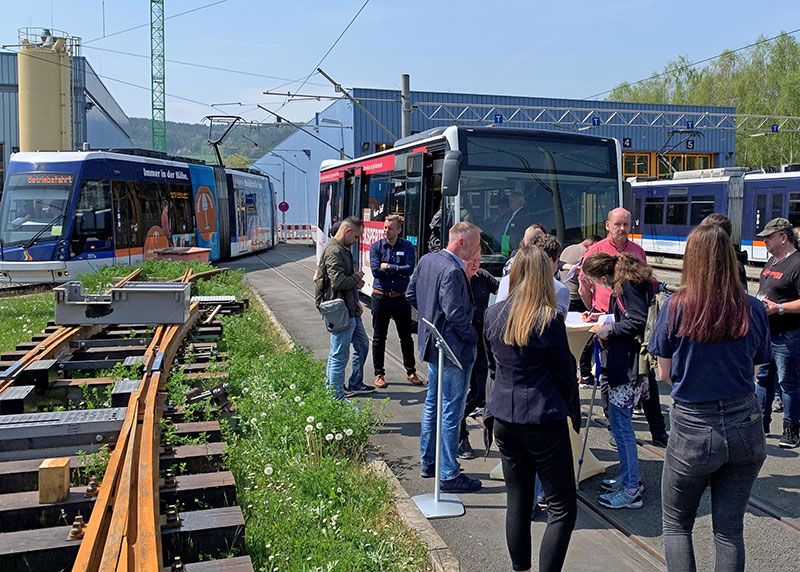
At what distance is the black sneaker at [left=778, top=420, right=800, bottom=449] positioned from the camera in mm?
6812

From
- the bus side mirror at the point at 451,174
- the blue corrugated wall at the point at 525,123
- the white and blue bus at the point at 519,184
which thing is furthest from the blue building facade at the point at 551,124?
the bus side mirror at the point at 451,174

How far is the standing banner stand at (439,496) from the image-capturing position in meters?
5.29

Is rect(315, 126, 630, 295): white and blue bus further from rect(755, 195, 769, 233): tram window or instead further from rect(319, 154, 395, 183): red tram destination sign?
rect(755, 195, 769, 233): tram window

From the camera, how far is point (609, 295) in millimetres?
6344

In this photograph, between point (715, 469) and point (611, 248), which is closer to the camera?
point (715, 469)

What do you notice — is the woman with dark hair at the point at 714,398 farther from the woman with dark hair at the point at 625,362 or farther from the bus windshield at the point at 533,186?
the bus windshield at the point at 533,186

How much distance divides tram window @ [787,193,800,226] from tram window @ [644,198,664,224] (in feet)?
23.1

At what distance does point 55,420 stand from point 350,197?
11.5 metres

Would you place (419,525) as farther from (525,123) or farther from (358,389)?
(525,123)

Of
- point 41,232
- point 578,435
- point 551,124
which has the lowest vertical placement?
point 578,435

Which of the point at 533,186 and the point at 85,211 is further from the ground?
the point at 533,186

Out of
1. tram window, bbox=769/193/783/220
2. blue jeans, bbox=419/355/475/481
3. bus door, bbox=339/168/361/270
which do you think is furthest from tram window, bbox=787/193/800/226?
blue jeans, bbox=419/355/475/481

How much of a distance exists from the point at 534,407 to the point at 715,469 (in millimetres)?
874

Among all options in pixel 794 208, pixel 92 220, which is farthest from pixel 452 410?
pixel 794 208
